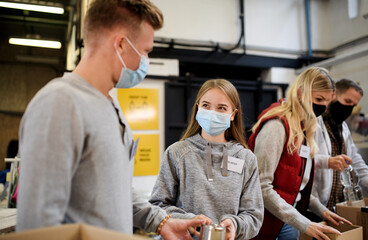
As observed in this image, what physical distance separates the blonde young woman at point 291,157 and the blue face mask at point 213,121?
0.97 ft

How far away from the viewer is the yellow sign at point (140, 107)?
11.2ft

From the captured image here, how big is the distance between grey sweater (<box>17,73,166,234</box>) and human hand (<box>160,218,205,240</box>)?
283 mm

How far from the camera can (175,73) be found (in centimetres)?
368

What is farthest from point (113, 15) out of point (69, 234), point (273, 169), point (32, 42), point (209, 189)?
point (32, 42)

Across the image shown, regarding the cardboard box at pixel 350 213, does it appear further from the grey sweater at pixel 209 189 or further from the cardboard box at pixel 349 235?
the grey sweater at pixel 209 189

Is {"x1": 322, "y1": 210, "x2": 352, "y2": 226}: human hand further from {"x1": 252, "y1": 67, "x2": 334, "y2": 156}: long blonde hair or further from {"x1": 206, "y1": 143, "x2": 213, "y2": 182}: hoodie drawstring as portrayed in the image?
{"x1": 206, "y1": 143, "x2": 213, "y2": 182}: hoodie drawstring

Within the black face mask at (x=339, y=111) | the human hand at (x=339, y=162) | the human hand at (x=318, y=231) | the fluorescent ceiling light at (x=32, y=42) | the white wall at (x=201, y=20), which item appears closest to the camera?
the human hand at (x=318, y=231)

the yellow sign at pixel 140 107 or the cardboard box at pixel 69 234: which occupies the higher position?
the yellow sign at pixel 140 107

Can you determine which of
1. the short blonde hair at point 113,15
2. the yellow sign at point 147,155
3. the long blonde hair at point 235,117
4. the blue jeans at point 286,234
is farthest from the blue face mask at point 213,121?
the yellow sign at point 147,155

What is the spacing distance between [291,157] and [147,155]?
2135mm

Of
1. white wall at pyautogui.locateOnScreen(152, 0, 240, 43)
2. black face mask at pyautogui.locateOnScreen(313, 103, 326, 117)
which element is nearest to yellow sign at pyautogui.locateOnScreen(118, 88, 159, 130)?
white wall at pyautogui.locateOnScreen(152, 0, 240, 43)

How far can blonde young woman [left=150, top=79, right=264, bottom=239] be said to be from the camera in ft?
4.24

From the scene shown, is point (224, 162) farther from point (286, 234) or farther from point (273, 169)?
point (286, 234)

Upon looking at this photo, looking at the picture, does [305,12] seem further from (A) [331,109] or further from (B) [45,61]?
(B) [45,61]
